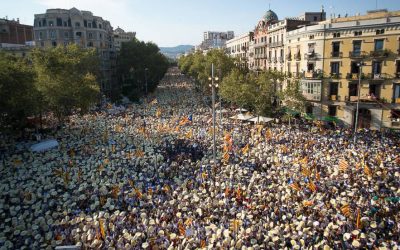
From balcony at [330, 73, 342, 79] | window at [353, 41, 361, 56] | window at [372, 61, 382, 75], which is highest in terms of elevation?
window at [353, 41, 361, 56]

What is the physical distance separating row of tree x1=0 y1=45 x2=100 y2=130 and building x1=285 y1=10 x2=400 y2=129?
1074 inches

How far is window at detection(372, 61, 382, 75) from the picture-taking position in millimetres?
35125

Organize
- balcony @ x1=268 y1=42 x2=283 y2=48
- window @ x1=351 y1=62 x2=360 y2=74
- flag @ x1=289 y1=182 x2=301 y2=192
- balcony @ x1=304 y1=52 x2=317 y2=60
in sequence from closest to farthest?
flag @ x1=289 y1=182 x2=301 y2=192 → window @ x1=351 y1=62 x2=360 y2=74 → balcony @ x1=304 y1=52 x2=317 y2=60 → balcony @ x1=268 y1=42 x2=283 y2=48

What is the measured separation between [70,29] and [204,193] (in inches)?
2303

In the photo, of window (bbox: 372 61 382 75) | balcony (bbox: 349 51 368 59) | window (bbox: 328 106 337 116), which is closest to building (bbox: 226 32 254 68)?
window (bbox: 328 106 337 116)

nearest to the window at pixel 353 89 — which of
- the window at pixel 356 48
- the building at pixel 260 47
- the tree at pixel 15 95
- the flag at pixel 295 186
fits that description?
the window at pixel 356 48

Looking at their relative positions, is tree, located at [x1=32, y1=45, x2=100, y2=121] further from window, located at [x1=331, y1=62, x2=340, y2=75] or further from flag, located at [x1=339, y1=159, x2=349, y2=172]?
window, located at [x1=331, y1=62, x2=340, y2=75]

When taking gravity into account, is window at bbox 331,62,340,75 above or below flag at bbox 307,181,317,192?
above

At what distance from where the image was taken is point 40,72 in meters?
36.4

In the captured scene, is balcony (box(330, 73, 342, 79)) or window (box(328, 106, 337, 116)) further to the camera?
window (box(328, 106, 337, 116))

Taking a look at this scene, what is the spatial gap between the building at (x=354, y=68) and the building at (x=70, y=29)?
45.2 meters

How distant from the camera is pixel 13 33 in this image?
69.1 meters

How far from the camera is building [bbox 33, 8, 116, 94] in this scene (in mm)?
63969

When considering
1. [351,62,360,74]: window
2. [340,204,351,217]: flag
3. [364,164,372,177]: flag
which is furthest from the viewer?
[351,62,360,74]: window
